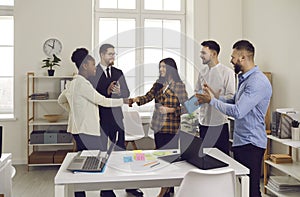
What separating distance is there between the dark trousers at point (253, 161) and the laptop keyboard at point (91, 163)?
103 cm

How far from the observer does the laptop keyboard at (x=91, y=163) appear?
211 centimetres

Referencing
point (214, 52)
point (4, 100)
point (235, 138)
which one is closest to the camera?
point (235, 138)

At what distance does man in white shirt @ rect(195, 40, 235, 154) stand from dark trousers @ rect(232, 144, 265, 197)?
1.55 feet

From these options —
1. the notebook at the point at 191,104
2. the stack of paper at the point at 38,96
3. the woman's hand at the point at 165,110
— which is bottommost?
the woman's hand at the point at 165,110

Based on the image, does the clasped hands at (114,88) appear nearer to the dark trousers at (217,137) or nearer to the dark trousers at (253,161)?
the dark trousers at (217,137)

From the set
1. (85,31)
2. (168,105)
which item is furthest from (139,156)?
(85,31)

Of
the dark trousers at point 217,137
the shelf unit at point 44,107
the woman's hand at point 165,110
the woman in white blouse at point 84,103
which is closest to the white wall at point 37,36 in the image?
the shelf unit at point 44,107

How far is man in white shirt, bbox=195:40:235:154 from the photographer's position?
2.93 metres

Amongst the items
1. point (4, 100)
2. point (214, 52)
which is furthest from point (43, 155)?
point (214, 52)

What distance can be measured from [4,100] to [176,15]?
2.94 meters

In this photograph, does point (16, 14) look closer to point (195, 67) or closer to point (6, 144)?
point (6, 144)

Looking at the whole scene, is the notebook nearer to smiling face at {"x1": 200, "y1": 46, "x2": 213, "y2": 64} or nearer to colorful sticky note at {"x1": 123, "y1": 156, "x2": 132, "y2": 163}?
smiling face at {"x1": 200, "y1": 46, "x2": 213, "y2": 64}

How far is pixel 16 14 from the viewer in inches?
194

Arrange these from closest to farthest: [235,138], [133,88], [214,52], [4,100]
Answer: [235,138] → [214,52] → [133,88] → [4,100]
